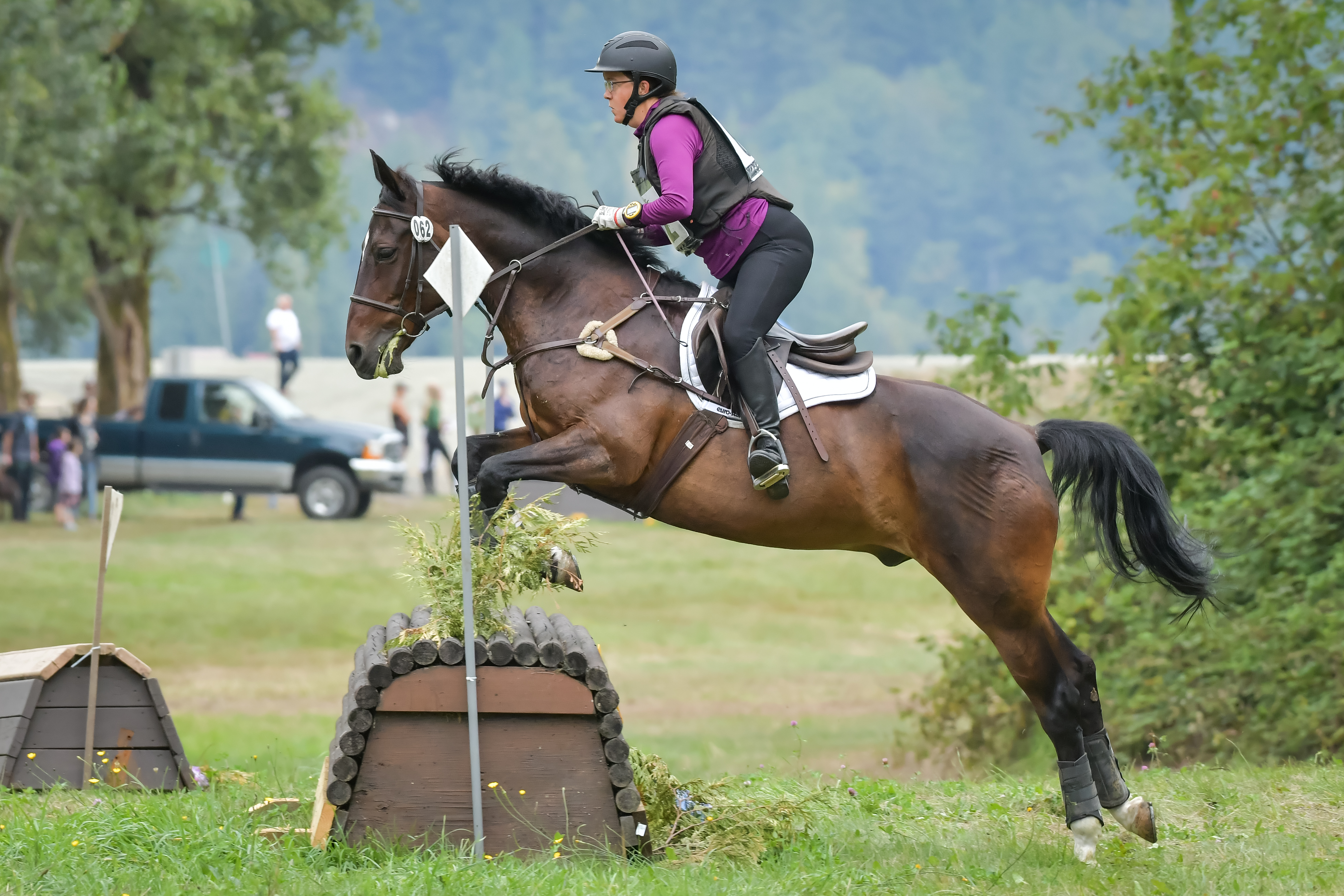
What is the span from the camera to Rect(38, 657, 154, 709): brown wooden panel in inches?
204

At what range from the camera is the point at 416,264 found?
15.6ft

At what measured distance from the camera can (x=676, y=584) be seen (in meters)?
16.9

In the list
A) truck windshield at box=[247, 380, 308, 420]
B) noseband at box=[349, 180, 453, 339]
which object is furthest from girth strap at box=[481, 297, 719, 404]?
truck windshield at box=[247, 380, 308, 420]

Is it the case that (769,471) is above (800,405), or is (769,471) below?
below

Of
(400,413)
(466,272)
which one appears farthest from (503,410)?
(466,272)

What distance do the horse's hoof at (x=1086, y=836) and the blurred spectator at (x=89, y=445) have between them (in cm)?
1758

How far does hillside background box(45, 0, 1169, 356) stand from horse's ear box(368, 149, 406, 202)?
147ft

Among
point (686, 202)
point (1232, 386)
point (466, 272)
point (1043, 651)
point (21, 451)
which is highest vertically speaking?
point (21, 451)

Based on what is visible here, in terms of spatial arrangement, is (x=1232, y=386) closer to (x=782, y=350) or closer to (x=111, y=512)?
(x=782, y=350)

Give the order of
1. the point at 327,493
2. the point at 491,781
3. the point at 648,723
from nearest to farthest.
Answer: the point at 491,781
the point at 648,723
the point at 327,493

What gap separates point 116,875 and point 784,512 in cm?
261

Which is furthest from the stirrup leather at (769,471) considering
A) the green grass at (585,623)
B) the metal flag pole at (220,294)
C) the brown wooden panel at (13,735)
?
the metal flag pole at (220,294)

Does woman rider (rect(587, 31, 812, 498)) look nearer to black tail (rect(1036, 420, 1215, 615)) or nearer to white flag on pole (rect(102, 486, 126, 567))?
black tail (rect(1036, 420, 1215, 615))

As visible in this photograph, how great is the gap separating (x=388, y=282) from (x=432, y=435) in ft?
54.3
